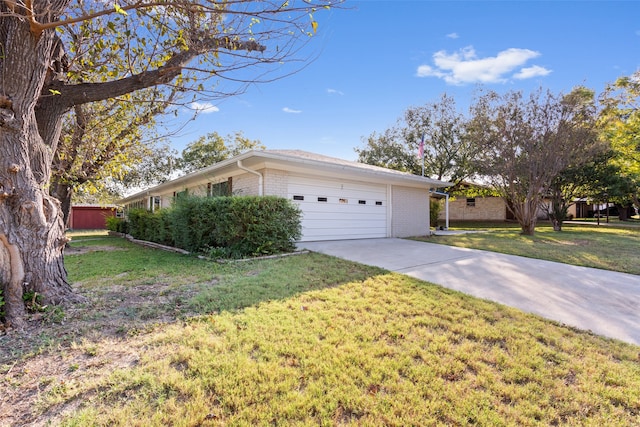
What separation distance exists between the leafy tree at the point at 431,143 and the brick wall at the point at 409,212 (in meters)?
7.91

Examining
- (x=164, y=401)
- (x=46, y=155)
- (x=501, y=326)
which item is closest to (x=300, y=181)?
(x=46, y=155)

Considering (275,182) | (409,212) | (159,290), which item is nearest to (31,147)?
(159,290)

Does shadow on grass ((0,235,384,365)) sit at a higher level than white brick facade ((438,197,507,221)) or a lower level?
lower

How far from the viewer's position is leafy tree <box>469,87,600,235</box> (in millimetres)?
12406

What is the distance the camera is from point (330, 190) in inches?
401

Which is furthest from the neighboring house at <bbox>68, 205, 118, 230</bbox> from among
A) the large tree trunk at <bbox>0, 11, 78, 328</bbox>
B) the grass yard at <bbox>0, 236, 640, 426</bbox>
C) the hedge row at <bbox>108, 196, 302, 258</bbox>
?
the grass yard at <bbox>0, 236, 640, 426</bbox>

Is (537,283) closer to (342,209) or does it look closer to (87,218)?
(342,209)

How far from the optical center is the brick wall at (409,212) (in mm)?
12242

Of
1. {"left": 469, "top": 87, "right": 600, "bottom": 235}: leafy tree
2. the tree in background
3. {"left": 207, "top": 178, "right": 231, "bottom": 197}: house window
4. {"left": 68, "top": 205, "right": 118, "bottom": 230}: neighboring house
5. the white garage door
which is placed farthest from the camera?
{"left": 68, "top": 205, "right": 118, "bottom": 230}: neighboring house

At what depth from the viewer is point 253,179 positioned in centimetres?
950

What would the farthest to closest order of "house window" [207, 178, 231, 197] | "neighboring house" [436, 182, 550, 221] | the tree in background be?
"neighboring house" [436, 182, 550, 221]
the tree in background
"house window" [207, 178, 231, 197]

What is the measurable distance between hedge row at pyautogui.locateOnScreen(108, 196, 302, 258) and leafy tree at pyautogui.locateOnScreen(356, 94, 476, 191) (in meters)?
15.5

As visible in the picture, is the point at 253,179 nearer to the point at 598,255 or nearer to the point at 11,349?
the point at 11,349

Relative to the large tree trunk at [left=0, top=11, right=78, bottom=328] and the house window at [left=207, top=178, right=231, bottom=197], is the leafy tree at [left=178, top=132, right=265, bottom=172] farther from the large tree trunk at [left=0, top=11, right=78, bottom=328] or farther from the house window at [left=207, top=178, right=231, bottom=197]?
the large tree trunk at [left=0, top=11, right=78, bottom=328]
